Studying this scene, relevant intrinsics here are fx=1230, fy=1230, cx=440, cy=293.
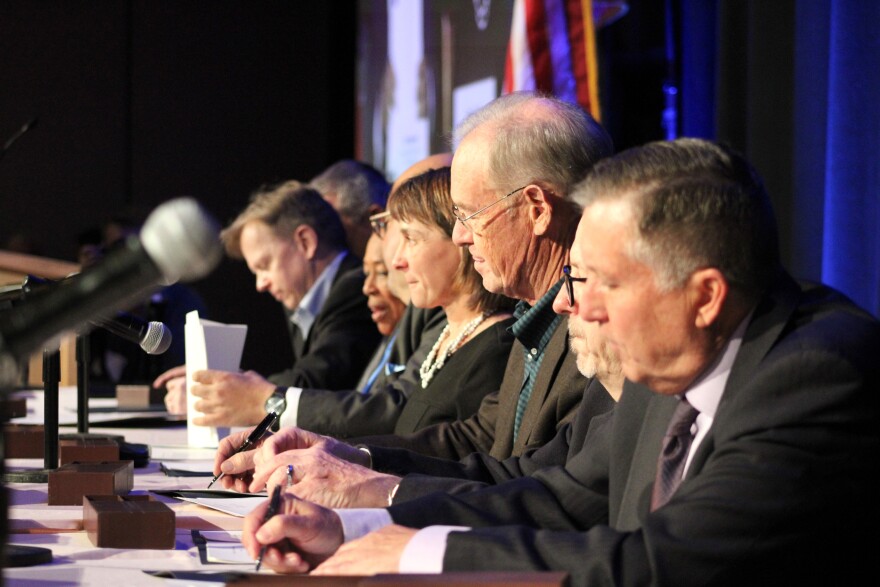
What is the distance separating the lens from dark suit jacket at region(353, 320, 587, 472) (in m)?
2.32

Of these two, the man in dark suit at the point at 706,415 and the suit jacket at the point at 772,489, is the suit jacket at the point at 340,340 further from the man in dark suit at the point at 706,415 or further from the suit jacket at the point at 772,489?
the suit jacket at the point at 772,489

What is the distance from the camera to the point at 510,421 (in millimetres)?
2566

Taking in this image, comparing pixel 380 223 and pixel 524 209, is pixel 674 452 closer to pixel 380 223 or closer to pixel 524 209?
pixel 524 209

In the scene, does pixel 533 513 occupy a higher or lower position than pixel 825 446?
lower

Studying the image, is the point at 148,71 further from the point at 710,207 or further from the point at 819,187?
the point at 710,207

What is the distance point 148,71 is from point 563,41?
14.7 ft

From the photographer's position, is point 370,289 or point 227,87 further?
point 227,87

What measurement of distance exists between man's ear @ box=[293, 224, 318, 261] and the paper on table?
1.57m

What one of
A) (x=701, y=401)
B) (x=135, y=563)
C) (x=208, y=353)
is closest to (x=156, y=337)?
(x=135, y=563)

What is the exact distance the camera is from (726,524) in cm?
130

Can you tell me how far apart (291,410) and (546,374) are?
1.13 m

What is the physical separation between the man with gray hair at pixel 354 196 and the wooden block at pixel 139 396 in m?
1.20

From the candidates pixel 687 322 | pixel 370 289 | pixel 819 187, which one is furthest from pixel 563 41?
pixel 687 322

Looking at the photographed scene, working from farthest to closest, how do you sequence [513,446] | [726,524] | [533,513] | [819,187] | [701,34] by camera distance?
1. [701,34]
2. [819,187]
3. [513,446]
4. [533,513]
5. [726,524]
